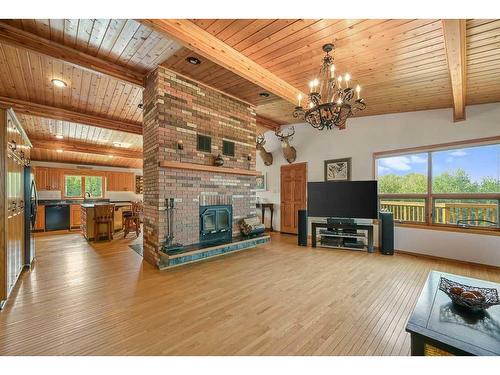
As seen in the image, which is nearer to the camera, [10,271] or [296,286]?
[10,271]

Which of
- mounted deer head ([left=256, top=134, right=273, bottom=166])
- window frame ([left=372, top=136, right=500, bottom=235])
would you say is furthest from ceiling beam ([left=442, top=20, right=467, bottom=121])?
mounted deer head ([left=256, top=134, right=273, bottom=166])

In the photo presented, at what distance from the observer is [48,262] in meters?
3.74

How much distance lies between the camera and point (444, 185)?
410 cm

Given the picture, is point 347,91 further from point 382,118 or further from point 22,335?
point 22,335

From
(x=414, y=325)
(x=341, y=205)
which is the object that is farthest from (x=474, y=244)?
(x=414, y=325)

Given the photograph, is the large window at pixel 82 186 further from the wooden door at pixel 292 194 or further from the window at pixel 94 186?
the wooden door at pixel 292 194

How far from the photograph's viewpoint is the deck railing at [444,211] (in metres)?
3.71

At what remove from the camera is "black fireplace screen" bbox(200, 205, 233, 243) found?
3.94 meters

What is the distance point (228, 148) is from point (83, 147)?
17.6 ft

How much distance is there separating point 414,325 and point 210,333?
4.83 ft

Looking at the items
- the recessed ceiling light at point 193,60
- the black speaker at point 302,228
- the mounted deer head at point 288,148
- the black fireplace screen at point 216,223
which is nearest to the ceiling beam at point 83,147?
the mounted deer head at point 288,148

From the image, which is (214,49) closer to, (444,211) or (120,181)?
(444,211)

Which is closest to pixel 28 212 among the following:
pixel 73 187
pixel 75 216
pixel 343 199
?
pixel 75 216

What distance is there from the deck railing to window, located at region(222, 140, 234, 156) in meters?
3.42
